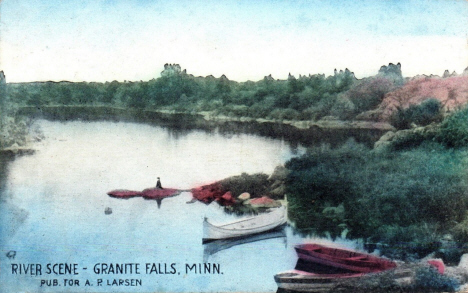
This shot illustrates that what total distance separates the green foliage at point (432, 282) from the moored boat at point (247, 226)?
155 centimetres

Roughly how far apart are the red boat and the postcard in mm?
15

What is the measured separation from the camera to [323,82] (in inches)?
311

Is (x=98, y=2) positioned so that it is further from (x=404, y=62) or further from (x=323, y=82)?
(x=404, y=62)

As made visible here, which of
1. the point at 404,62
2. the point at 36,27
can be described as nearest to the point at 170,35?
the point at 36,27

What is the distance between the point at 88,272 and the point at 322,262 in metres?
2.43

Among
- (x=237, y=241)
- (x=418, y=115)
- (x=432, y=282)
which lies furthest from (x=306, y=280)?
(x=418, y=115)

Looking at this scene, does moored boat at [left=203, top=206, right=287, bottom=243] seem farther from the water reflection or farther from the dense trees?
the dense trees

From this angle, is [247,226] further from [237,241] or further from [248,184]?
[248,184]

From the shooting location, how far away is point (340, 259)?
781 centimetres

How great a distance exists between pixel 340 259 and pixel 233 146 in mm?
1622

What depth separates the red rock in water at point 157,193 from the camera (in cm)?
777

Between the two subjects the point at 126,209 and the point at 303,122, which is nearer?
the point at 126,209

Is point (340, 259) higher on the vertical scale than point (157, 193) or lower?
lower

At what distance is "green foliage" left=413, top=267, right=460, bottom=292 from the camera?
788 centimetres
